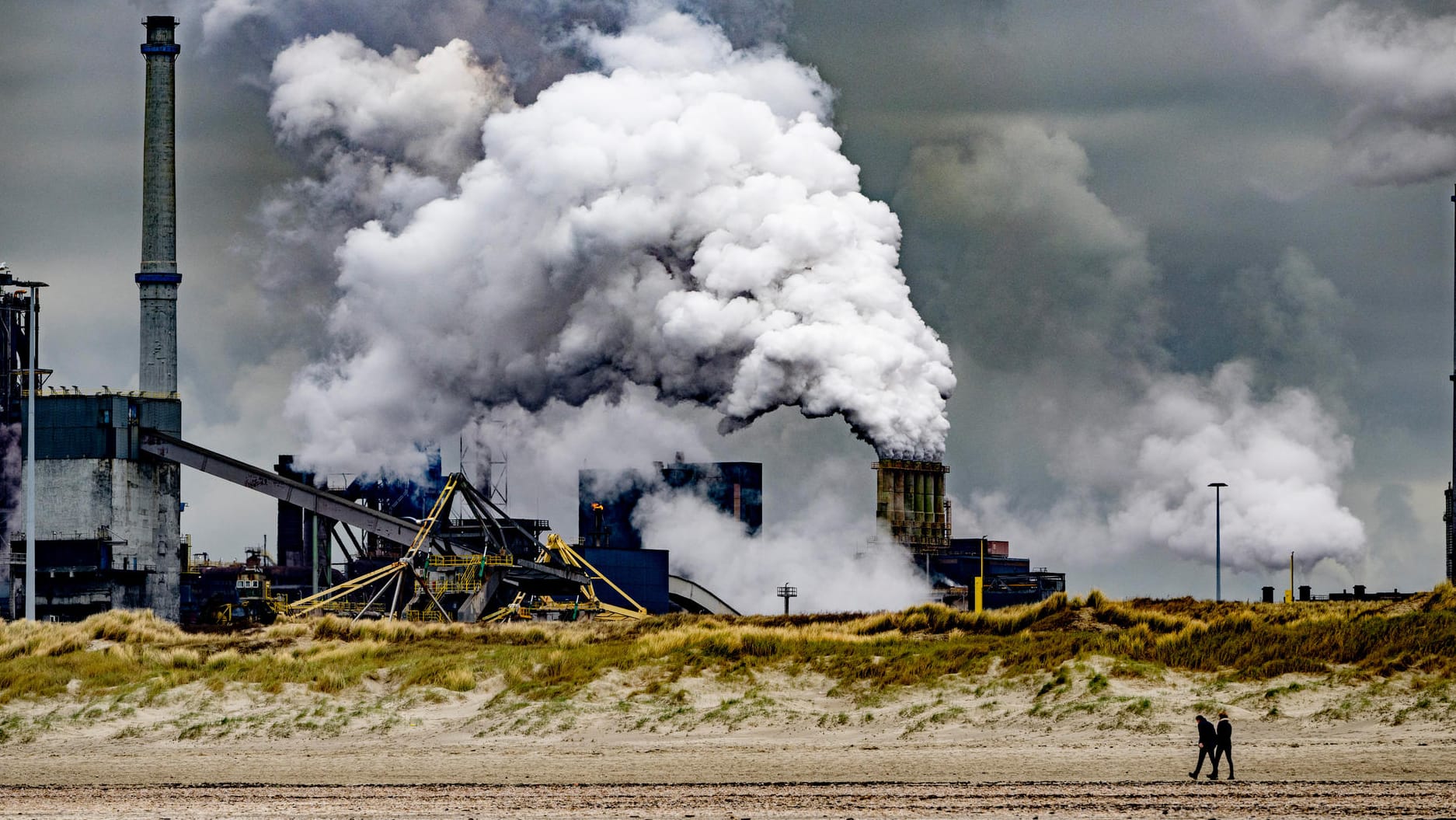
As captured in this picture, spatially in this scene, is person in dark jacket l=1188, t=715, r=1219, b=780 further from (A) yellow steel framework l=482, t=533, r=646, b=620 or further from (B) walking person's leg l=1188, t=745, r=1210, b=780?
(A) yellow steel framework l=482, t=533, r=646, b=620

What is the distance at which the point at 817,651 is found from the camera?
2387 inches

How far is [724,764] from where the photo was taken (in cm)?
4859

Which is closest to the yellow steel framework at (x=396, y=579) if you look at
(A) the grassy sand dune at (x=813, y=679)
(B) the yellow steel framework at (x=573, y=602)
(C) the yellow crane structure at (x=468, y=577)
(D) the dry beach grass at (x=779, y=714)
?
(C) the yellow crane structure at (x=468, y=577)

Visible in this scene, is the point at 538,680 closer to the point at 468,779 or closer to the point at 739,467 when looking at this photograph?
the point at 468,779

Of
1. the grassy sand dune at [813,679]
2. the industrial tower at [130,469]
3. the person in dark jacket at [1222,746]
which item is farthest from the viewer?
the industrial tower at [130,469]

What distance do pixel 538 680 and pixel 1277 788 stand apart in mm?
24372

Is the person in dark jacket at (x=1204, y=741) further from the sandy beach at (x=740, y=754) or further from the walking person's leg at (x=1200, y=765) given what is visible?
the sandy beach at (x=740, y=754)

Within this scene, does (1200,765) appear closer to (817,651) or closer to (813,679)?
(813,679)

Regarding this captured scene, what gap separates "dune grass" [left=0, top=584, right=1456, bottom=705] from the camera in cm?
5481

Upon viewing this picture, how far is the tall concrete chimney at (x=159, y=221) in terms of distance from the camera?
128000 mm

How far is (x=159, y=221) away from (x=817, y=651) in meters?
79.2

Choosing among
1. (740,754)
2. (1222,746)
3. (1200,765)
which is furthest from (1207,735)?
(740,754)

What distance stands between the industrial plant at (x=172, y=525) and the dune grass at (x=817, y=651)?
45961 mm

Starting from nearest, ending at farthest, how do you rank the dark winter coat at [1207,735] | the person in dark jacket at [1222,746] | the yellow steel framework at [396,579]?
the person in dark jacket at [1222,746] < the dark winter coat at [1207,735] < the yellow steel framework at [396,579]
